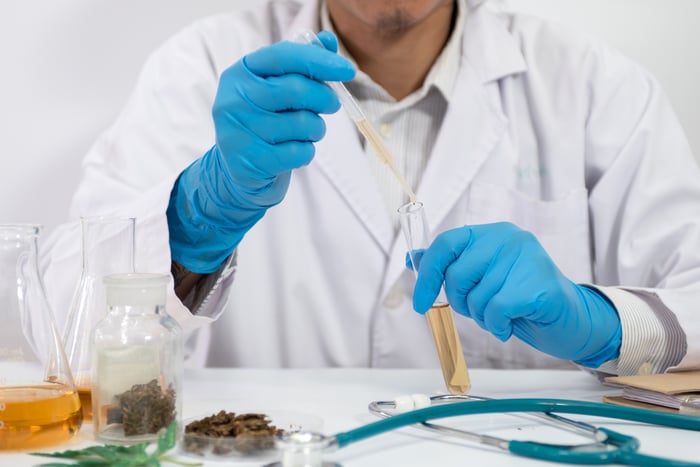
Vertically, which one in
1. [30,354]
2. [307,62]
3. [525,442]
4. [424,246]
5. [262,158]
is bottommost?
[525,442]

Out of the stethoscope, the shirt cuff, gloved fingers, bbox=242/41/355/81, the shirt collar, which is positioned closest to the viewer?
the stethoscope

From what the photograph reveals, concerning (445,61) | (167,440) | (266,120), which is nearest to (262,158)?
(266,120)

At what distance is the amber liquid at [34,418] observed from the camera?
0.82 m

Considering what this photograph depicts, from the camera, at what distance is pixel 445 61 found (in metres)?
1.68

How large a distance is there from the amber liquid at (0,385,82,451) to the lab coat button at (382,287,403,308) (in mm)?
799

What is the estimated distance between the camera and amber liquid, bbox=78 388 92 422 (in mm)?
933

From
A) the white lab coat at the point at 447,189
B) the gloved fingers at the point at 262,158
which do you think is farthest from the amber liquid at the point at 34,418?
the white lab coat at the point at 447,189

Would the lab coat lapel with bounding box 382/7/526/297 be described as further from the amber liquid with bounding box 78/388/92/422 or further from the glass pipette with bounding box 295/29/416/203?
the amber liquid with bounding box 78/388/92/422

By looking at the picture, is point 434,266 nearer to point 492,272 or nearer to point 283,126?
point 492,272

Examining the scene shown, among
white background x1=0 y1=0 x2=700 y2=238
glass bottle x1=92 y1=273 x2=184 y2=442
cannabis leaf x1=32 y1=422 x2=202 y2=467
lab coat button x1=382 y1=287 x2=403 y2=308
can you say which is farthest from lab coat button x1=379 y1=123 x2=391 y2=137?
cannabis leaf x1=32 y1=422 x2=202 y2=467

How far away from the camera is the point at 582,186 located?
64.4 inches

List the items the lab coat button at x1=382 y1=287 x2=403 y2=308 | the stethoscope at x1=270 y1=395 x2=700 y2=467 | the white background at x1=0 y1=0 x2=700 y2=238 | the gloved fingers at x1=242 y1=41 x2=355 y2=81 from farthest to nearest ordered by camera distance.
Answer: the white background at x1=0 y1=0 x2=700 y2=238
the lab coat button at x1=382 y1=287 x2=403 y2=308
the gloved fingers at x1=242 y1=41 x2=355 y2=81
the stethoscope at x1=270 y1=395 x2=700 y2=467

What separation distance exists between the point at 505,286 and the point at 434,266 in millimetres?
102

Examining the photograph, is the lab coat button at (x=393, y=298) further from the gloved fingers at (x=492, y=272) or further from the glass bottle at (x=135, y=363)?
the glass bottle at (x=135, y=363)
